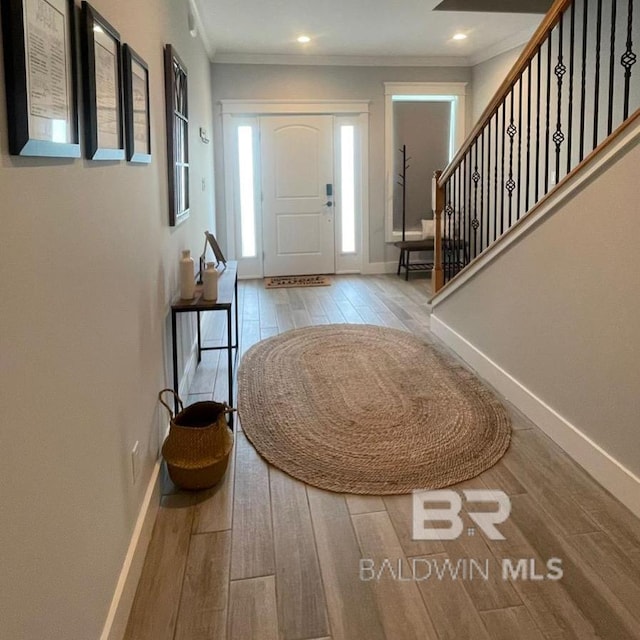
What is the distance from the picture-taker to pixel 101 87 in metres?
1.63

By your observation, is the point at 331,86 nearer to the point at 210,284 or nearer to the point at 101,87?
the point at 210,284

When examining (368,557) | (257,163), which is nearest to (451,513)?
(368,557)

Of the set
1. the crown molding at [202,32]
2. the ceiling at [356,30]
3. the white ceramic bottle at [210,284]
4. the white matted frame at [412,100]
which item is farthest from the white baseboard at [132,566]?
the white matted frame at [412,100]

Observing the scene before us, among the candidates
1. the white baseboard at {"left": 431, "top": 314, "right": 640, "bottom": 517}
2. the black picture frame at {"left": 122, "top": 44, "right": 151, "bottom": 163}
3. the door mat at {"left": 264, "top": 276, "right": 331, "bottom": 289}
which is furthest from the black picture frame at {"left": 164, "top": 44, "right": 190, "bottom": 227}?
the door mat at {"left": 264, "top": 276, "right": 331, "bottom": 289}

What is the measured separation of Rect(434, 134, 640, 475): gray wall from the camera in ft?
7.29

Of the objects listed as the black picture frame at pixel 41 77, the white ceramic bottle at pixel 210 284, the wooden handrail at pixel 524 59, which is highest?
the wooden handrail at pixel 524 59

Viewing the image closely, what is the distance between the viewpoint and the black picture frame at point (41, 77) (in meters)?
0.99

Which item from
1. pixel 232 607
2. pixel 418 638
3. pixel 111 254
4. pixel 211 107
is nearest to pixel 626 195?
pixel 418 638

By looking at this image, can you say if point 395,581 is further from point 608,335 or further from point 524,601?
point 608,335

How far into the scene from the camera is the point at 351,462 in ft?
8.62

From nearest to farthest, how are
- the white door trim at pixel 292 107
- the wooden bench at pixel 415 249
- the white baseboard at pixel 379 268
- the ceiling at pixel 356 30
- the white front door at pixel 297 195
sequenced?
the ceiling at pixel 356 30 < the white door trim at pixel 292 107 < the wooden bench at pixel 415 249 < the white front door at pixel 297 195 < the white baseboard at pixel 379 268

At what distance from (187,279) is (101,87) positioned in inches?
53.9

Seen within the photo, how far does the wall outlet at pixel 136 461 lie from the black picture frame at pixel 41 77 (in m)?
1.04

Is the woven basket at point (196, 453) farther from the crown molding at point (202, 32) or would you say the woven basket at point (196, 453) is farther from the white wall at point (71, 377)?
the crown molding at point (202, 32)
